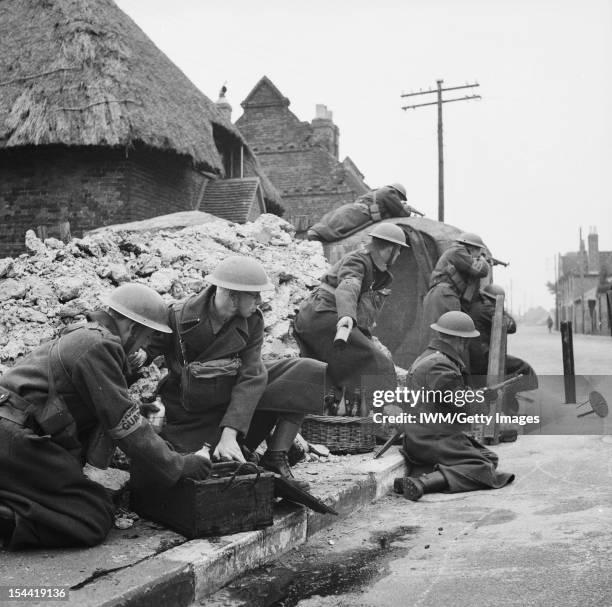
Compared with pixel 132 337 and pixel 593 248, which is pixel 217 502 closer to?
pixel 132 337

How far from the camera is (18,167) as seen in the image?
15.9 m

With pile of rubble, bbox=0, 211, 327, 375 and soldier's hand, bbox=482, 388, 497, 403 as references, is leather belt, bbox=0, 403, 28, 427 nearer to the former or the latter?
pile of rubble, bbox=0, 211, 327, 375

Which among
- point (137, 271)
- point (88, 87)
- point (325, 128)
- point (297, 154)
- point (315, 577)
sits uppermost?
point (325, 128)

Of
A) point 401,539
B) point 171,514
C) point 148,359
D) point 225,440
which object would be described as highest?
point 148,359

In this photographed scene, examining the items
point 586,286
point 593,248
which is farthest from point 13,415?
point 593,248

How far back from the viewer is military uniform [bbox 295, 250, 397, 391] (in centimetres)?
606

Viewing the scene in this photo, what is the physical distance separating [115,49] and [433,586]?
52.4 ft

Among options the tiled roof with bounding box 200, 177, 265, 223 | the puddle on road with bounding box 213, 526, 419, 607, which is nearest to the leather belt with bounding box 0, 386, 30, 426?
the puddle on road with bounding box 213, 526, 419, 607

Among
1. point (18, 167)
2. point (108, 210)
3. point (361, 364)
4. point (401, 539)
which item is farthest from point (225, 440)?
point (18, 167)

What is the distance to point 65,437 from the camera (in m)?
3.34

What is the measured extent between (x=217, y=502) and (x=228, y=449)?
1.31ft

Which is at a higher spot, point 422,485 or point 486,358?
point 486,358

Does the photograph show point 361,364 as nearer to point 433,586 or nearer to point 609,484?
point 609,484

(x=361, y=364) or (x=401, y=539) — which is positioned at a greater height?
(x=361, y=364)
